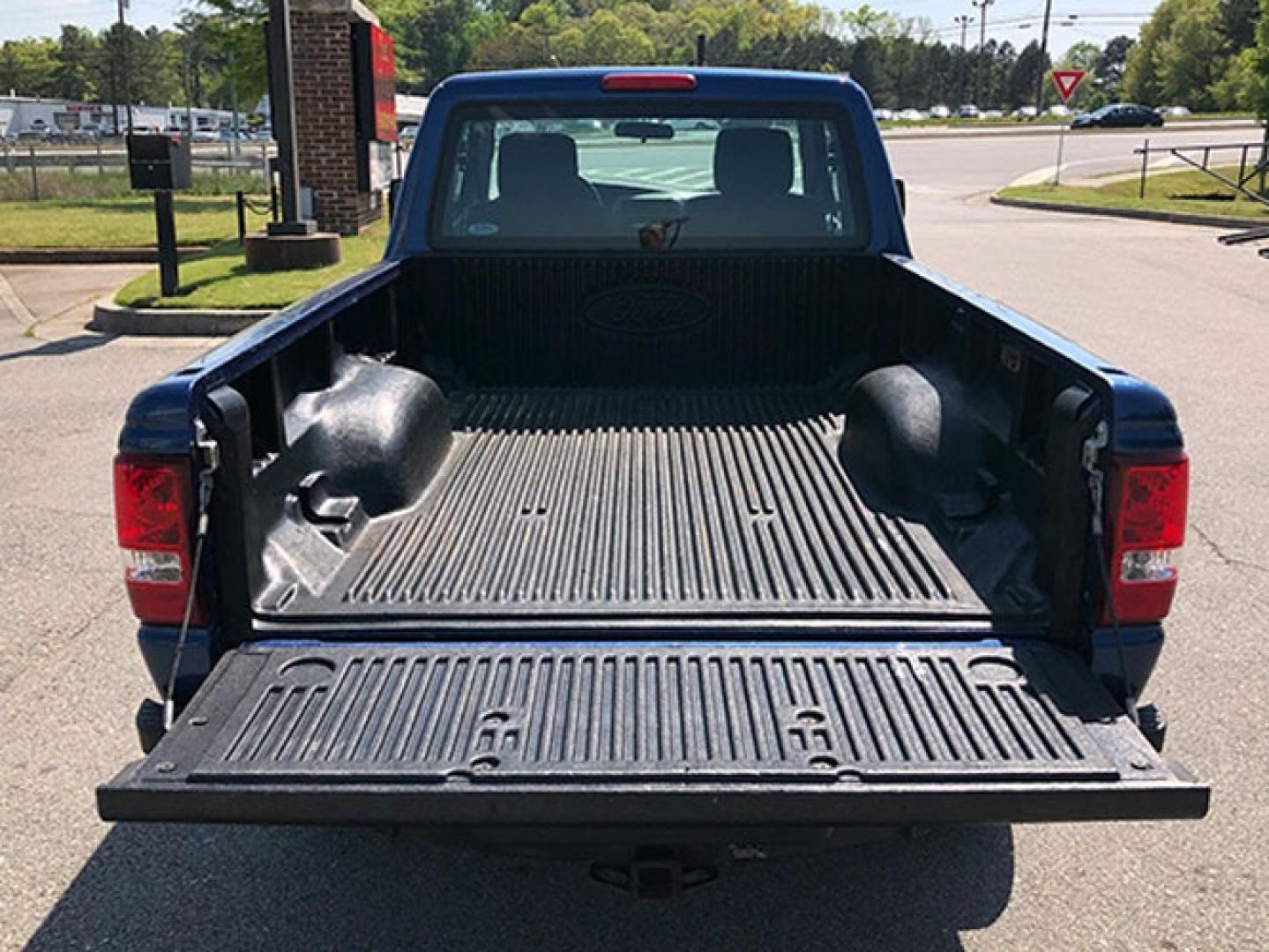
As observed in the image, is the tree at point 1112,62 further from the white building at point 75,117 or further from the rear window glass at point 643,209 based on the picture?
the rear window glass at point 643,209

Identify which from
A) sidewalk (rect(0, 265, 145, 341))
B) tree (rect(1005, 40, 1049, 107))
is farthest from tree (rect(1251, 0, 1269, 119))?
tree (rect(1005, 40, 1049, 107))

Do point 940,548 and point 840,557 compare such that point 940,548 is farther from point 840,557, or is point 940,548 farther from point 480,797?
point 480,797

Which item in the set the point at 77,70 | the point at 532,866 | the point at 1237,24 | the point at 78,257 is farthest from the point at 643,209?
the point at 77,70

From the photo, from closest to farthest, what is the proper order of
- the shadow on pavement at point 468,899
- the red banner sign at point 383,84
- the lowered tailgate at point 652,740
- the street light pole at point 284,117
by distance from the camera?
the lowered tailgate at point 652,740 → the shadow on pavement at point 468,899 → the street light pole at point 284,117 → the red banner sign at point 383,84

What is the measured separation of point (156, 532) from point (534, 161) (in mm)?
2645

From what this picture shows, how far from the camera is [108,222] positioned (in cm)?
2000

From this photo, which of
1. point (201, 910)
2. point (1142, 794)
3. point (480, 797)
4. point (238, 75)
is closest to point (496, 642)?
point (480, 797)

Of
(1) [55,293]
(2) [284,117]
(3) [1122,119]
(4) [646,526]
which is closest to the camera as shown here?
(4) [646,526]

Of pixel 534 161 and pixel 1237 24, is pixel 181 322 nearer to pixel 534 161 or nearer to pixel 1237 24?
pixel 534 161

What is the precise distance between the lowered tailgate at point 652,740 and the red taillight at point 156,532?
7.4 inches

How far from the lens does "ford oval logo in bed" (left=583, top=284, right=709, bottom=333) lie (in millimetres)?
4852

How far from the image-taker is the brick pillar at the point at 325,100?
15.5 meters

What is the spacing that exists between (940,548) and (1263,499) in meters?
3.94

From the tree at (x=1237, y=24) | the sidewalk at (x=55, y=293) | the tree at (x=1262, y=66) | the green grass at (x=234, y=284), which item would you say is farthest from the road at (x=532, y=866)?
the tree at (x=1237, y=24)
